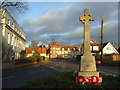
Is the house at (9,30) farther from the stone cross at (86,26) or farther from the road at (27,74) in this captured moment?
the stone cross at (86,26)

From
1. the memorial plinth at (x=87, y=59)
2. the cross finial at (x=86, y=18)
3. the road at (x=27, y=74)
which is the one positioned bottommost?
the road at (x=27, y=74)

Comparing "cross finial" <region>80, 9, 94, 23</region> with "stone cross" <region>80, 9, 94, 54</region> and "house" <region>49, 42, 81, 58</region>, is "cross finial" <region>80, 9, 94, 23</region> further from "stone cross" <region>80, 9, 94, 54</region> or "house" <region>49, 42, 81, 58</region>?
"house" <region>49, 42, 81, 58</region>

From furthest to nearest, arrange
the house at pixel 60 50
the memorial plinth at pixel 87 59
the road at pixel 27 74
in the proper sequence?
the house at pixel 60 50
the road at pixel 27 74
the memorial plinth at pixel 87 59

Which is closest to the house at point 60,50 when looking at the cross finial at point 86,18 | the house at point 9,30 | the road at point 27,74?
the house at point 9,30

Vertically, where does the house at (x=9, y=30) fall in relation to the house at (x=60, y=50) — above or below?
above

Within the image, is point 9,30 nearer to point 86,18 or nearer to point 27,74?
point 27,74

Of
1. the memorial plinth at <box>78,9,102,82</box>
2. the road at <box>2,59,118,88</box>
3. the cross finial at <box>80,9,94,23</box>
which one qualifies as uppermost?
the cross finial at <box>80,9,94,23</box>

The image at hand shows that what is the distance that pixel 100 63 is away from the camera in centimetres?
2755

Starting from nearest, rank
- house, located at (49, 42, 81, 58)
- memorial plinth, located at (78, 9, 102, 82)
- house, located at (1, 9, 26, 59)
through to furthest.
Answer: memorial plinth, located at (78, 9, 102, 82)
house, located at (1, 9, 26, 59)
house, located at (49, 42, 81, 58)

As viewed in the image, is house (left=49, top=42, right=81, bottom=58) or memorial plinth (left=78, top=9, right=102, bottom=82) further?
house (left=49, top=42, right=81, bottom=58)

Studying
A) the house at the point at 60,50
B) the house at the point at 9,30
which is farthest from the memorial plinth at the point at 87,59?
the house at the point at 60,50

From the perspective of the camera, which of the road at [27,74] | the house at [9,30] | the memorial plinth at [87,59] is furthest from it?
the house at [9,30]

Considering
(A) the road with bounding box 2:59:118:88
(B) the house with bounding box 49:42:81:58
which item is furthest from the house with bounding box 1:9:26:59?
(B) the house with bounding box 49:42:81:58

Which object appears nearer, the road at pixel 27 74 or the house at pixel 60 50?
the road at pixel 27 74
